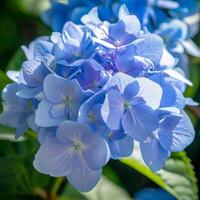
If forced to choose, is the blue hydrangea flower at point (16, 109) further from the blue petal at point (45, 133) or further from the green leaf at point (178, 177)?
the green leaf at point (178, 177)

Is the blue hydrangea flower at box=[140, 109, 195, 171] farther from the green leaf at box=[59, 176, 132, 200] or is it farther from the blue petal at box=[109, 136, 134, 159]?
the green leaf at box=[59, 176, 132, 200]

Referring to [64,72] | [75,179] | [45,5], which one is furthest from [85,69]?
[45,5]

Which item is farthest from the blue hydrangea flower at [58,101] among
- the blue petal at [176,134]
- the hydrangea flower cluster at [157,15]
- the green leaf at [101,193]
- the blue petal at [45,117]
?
the green leaf at [101,193]

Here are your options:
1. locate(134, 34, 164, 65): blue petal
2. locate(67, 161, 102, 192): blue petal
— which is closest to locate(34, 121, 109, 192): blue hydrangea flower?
locate(67, 161, 102, 192): blue petal

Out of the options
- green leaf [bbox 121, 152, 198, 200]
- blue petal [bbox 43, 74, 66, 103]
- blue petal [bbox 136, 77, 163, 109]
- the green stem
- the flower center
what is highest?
blue petal [bbox 43, 74, 66, 103]

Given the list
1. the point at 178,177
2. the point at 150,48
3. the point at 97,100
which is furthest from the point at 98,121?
the point at 178,177

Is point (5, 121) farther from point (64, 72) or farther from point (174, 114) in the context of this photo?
point (174, 114)

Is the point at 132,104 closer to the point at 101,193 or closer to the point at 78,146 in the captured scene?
the point at 78,146
